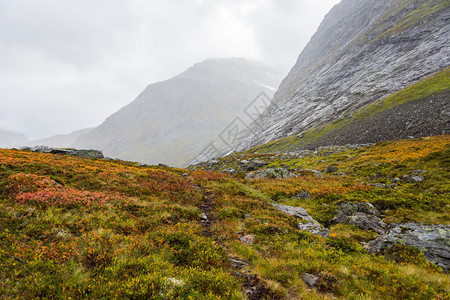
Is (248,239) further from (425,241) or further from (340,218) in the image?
(425,241)

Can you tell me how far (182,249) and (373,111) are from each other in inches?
3046

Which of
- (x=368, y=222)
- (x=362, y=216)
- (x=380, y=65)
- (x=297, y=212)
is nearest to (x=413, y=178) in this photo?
(x=362, y=216)

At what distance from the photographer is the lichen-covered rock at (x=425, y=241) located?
320 inches

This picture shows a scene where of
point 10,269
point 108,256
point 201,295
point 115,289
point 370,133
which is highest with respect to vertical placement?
point 10,269

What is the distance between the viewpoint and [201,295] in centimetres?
543

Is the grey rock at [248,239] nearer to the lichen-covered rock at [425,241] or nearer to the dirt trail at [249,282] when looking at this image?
the dirt trail at [249,282]

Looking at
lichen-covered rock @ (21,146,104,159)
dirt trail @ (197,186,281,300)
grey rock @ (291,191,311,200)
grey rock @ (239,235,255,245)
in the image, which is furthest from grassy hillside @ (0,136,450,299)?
lichen-covered rock @ (21,146,104,159)

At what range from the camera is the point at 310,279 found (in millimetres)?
7008

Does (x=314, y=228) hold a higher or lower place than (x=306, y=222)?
lower

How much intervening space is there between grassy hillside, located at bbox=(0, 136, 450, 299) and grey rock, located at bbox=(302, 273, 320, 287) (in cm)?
16

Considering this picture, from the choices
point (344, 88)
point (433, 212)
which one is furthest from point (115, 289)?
point (344, 88)

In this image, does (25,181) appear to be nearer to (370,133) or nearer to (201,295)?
(201,295)

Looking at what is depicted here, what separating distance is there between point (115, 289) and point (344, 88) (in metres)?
123

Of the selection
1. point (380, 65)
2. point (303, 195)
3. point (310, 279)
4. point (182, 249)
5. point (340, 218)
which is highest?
point (182, 249)
